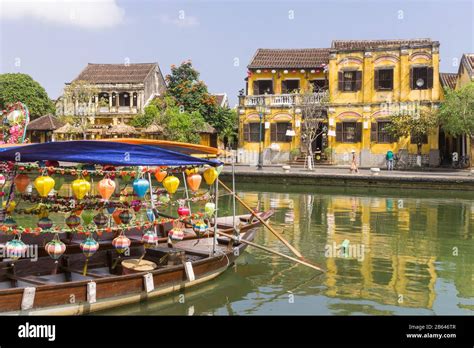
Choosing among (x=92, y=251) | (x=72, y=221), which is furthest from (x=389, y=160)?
(x=92, y=251)

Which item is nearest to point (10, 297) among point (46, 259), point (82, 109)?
point (46, 259)

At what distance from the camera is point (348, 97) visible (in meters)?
34.6

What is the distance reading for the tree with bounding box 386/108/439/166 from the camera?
31.5 metres

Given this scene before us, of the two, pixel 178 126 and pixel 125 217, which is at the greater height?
pixel 178 126

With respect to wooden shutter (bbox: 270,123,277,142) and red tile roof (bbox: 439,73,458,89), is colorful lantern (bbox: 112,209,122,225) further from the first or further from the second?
red tile roof (bbox: 439,73,458,89)

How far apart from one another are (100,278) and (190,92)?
113ft

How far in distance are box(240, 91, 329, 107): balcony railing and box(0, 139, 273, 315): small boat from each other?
24.3 m

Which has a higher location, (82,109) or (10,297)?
(82,109)

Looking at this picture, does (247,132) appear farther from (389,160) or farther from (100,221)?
(100,221)

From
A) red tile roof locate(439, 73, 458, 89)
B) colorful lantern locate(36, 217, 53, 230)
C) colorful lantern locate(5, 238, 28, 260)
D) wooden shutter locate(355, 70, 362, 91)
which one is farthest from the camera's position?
red tile roof locate(439, 73, 458, 89)

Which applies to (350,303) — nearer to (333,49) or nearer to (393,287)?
(393,287)

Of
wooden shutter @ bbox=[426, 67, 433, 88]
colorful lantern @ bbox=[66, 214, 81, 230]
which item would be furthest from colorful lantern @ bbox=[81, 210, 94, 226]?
wooden shutter @ bbox=[426, 67, 433, 88]

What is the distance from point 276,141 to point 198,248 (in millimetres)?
25699

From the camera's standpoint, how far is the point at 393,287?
10.2 m
